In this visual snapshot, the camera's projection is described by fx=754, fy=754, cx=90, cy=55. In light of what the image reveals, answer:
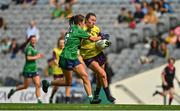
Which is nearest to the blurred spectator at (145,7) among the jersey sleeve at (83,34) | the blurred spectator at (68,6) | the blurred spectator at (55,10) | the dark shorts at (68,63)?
the blurred spectator at (68,6)

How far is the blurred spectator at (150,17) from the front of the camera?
1031 inches

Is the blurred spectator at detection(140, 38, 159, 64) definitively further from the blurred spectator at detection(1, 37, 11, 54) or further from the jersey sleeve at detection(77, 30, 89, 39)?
the jersey sleeve at detection(77, 30, 89, 39)

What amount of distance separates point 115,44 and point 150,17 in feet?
5.22

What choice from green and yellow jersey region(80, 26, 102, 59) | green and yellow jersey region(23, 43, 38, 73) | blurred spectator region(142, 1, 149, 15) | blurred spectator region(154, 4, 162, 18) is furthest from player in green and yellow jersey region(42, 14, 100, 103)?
blurred spectator region(142, 1, 149, 15)

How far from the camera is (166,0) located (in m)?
27.3

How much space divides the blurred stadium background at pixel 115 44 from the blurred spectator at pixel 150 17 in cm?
15

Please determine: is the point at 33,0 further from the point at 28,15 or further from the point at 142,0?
the point at 142,0

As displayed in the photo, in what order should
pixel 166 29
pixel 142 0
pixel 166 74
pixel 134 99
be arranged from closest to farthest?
pixel 166 74
pixel 134 99
pixel 166 29
pixel 142 0

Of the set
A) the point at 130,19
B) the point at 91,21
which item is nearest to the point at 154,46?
the point at 130,19

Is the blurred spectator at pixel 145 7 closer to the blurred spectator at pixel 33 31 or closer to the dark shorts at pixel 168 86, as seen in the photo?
the blurred spectator at pixel 33 31

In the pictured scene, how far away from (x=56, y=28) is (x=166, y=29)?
16.7ft

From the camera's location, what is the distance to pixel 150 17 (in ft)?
A: 86.5

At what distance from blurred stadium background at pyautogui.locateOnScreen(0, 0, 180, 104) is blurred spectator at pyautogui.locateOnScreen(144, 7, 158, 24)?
154mm

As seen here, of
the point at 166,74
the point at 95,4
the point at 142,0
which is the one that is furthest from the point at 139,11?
the point at 166,74
